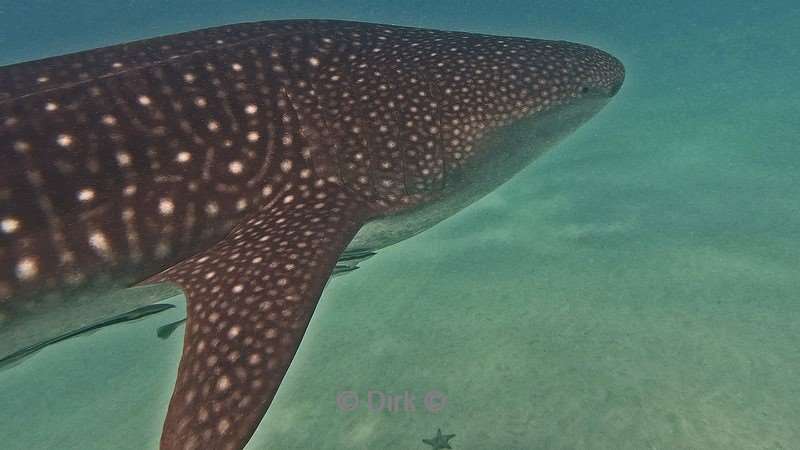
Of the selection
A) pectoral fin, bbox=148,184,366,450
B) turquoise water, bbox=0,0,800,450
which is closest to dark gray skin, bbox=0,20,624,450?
pectoral fin, bbox=148,184,366,450

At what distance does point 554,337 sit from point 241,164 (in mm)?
4581

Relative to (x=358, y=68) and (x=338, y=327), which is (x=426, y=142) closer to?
(x=358, y=68)

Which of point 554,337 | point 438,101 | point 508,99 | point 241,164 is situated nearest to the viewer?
point 241,164

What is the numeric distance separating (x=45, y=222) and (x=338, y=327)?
16.4 feet

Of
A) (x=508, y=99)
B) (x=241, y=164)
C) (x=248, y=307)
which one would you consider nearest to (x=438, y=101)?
(x=508, y=99)

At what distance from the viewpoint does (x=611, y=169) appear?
13.3 meters

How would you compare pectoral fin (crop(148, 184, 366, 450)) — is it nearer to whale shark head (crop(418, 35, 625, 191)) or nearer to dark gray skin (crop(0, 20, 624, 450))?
dark gray skin (crop(0, 20, 624, 450))

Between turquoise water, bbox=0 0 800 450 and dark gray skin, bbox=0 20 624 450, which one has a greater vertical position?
dark gray skin, bbox=0 20 624 450

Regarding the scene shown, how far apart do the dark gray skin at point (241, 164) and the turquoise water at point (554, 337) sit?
2.49 m

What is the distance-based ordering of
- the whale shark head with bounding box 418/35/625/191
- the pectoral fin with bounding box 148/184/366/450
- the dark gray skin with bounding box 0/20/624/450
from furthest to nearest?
the whale shark head with bounding box 418/35/625/191
the dark gray skin with bounding box 0/20/624/450
the pectoral fin with bounding box 148/184/366/450

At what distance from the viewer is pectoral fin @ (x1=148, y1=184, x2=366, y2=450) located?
2217 millimetres

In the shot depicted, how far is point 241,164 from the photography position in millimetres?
3268

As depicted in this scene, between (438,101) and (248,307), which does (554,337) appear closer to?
(438,101)

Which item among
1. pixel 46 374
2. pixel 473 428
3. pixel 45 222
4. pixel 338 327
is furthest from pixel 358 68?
pixel 46 374
